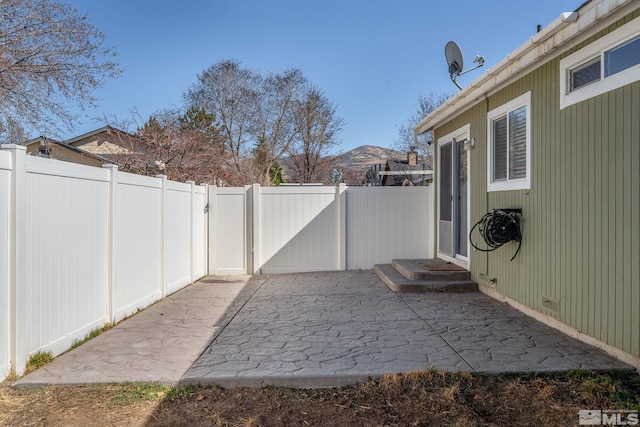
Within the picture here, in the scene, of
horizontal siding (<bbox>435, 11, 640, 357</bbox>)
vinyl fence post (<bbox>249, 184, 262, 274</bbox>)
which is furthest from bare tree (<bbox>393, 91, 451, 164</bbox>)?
horizontal siding (<bbox>435, 11, 640, 357</bbox>)

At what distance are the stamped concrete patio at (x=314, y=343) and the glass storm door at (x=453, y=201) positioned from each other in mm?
1226

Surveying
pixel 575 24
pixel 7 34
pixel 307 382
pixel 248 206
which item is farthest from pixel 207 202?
pixel 575 24

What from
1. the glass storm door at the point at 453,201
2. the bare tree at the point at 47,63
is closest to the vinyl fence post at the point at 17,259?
the bare tree at the point at 47,63

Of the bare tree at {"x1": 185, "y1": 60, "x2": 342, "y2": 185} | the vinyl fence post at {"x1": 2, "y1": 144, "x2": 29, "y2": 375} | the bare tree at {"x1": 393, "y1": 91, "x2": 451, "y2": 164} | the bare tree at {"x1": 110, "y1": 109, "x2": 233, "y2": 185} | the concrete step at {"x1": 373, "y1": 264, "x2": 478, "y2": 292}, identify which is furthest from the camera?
the bare tree at {"x1": 185, "y1": 60, "x2": 342, "y2": 185}

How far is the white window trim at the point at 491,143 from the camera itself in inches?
187

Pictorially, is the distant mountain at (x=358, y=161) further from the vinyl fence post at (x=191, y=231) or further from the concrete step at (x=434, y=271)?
the vinyl fence post at (x=191, y=231)

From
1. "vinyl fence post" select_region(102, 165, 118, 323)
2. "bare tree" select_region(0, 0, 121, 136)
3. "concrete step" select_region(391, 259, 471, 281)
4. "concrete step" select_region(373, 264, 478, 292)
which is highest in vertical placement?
"bare tree" select_region(0, 0, 121, 136)

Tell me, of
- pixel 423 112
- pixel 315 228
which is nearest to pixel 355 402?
pixel 315 228

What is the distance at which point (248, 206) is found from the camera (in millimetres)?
8031

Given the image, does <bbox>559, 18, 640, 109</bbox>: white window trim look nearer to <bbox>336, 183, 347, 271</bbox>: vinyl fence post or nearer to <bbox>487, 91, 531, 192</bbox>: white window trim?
<bbox>487, 91, 531, 192</bbox>: white window trim

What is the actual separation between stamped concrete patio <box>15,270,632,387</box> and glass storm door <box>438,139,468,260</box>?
4.02ft

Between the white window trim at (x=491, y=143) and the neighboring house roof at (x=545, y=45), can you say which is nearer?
the neighboring house roof at (x=545, y=45)

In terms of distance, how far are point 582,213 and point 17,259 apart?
4.63 m

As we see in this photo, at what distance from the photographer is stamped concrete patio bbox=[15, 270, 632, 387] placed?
3.16m
